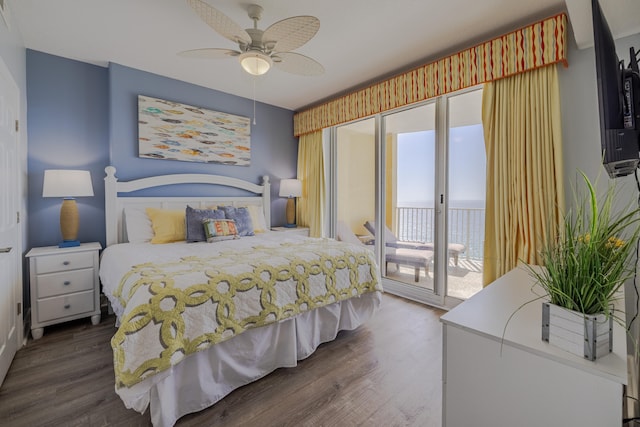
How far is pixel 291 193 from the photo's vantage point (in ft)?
14.3

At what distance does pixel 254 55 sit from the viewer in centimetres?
210

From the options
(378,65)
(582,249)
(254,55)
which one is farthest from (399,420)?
(378,65)

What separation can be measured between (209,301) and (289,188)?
292 cm

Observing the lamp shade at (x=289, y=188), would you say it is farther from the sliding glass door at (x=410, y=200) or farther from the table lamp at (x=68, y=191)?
the table lamp at (x=68, y=191)

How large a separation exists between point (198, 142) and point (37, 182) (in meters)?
1.63

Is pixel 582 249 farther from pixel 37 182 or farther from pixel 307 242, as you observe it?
pixel 37 182

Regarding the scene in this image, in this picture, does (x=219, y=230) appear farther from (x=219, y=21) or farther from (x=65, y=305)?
(x=219, y=21)

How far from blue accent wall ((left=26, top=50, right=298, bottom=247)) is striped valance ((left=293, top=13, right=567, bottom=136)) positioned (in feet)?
6.67

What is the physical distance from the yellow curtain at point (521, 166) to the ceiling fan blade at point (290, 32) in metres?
1.78

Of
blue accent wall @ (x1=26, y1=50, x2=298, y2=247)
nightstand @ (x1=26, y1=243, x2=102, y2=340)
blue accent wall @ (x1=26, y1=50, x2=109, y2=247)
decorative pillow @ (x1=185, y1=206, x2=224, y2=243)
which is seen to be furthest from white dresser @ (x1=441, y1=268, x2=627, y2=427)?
blue accent wall @ (x1=26, y1=50, x2=109, y2=247)

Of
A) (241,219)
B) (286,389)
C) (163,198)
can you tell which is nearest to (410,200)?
(241,219)

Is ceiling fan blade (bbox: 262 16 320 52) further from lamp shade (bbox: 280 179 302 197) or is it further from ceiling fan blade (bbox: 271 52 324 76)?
lamp shade (bbox: 280 179 302 197)

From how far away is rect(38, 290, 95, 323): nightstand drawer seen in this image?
247 cm

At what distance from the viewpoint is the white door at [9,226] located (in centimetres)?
184
